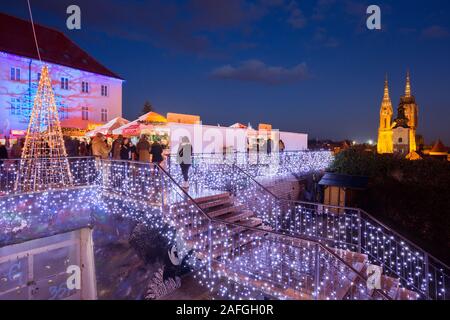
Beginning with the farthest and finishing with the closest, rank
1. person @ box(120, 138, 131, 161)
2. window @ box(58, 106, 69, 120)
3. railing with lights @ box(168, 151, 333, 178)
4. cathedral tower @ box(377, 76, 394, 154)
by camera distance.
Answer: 1. cathedral tower @ box(377, 76, 394, 154)
2. window @ box(58, 106, 69, 120)
3. railing with lights @ box(168, 151, 333, 178)
4. person @ box(120, 138, 131, 161)

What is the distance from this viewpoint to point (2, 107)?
731 inches

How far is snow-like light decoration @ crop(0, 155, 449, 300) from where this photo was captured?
5270mm

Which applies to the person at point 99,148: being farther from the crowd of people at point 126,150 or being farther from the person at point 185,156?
the person at point 185,156

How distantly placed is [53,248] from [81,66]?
727 inches

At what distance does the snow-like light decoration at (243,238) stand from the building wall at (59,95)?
13.1 metres

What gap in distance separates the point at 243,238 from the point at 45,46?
79.5 feet

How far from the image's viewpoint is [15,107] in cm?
1912

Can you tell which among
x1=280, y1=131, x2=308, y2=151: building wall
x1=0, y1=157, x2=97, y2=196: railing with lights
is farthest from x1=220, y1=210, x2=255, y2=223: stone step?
x1=280, y1=131, x2=308, y2=151: building wall

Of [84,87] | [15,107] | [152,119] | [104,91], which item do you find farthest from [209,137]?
[104,91]

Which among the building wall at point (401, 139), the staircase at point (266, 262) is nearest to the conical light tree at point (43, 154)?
the staircase at point (266, 262)

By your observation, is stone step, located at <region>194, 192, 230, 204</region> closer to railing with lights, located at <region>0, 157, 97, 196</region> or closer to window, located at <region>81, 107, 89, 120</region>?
railing with lights, located at <region>0, 157, 97, 196</region>

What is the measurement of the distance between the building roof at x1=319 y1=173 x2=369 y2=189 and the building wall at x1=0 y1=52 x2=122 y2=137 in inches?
651

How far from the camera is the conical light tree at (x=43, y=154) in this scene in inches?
312

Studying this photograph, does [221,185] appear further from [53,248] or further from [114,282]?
[53,248]
